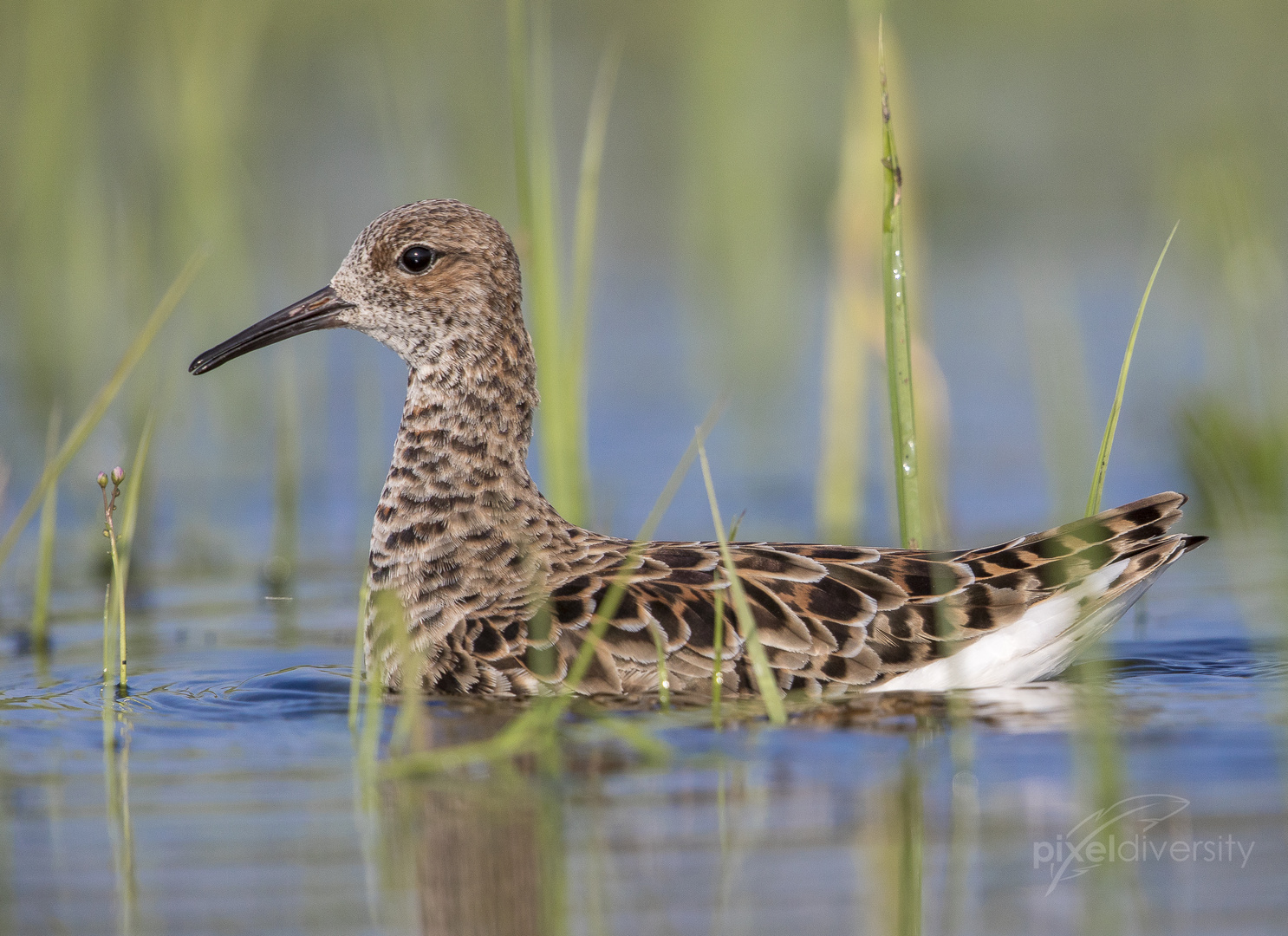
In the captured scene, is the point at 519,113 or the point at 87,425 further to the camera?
the point at 519,113

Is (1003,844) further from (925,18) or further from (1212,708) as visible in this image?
(925,18)

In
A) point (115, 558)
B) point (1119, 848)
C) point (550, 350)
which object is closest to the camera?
point (1119, 848)

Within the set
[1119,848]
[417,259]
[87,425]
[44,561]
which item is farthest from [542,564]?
[1119,848]

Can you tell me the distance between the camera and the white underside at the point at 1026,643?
23.2ft

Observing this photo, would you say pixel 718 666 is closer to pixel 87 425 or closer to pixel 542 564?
pixel 542 564

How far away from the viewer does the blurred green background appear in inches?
412

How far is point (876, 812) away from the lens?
5.55 metres

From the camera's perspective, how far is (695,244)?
14.7m

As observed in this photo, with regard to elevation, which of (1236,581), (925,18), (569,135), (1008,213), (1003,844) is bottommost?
(1003,844)

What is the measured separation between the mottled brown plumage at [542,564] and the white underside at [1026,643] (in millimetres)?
12

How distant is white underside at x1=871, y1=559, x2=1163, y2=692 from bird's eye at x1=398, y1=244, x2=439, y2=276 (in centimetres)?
268

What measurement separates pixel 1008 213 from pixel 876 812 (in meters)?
12.9

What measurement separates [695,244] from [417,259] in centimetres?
682

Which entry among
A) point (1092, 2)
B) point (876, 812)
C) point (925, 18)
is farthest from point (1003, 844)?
point (1092, 2)
